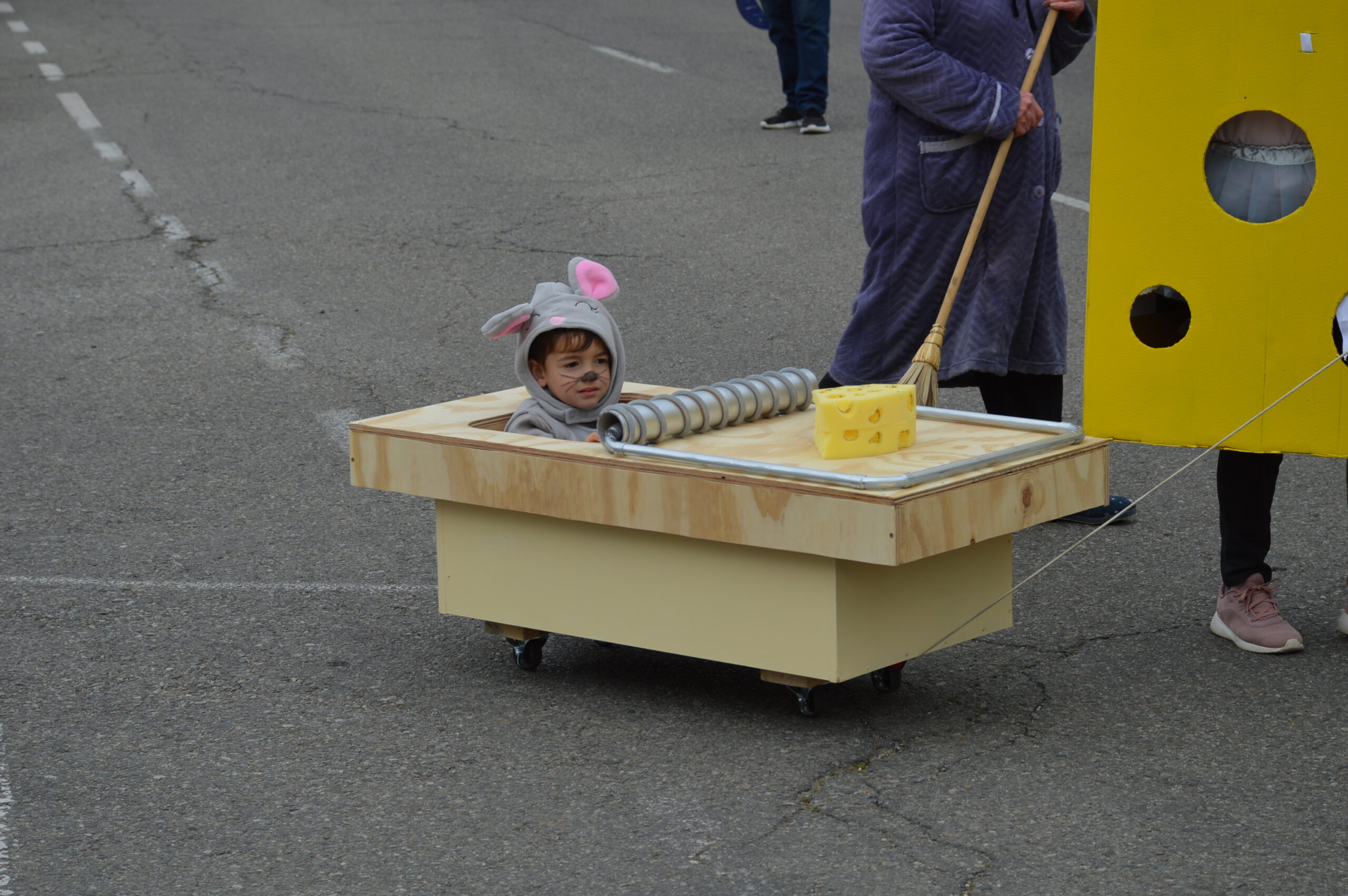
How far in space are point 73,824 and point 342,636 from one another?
113 centimetres

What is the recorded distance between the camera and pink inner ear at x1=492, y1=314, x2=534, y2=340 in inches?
159

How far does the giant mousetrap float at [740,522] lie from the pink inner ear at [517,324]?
0.21 m

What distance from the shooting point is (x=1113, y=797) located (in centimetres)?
333

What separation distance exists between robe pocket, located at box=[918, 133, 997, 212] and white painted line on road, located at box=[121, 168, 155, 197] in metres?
6.39

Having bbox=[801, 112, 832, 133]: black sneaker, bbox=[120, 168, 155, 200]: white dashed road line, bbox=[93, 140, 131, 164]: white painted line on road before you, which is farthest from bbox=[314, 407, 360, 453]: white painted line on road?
bbox=[801, 112, 832, 133]: black sneaker

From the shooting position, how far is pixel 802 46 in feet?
36.7

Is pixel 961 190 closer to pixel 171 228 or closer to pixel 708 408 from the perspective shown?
pixel 708 408

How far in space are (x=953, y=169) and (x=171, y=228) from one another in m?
5.74

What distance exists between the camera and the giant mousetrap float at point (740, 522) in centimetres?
338

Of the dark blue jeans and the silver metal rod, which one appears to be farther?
the dark blue jeans

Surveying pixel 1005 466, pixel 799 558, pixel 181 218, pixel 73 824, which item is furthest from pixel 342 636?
pixel 181 218

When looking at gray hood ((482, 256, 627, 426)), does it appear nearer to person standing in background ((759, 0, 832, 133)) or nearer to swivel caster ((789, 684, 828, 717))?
swivel caster ((789, 684, 828, 717))

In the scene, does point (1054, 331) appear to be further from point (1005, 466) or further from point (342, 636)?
point (342, 636)

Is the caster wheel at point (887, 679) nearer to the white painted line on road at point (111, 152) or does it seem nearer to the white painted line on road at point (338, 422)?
the white painted line on road at point (338, 422)
